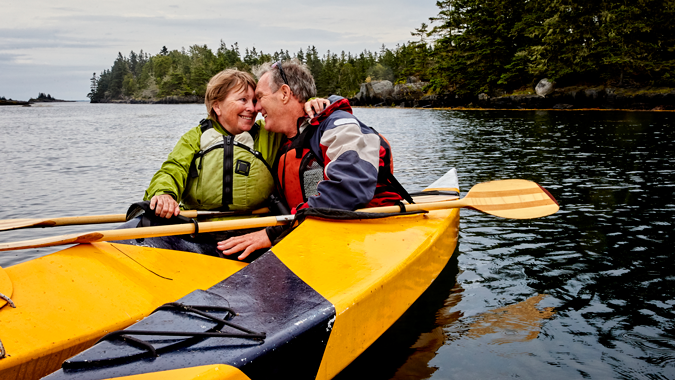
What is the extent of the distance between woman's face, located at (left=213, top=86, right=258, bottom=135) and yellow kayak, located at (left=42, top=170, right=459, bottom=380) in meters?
1.06

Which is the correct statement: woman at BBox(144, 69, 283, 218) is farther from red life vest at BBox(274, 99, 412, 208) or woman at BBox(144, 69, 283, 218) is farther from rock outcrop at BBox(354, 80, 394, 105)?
rock outcrop at BBox(354, 80, 394, 105)

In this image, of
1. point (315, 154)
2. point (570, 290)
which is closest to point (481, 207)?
point (570, 290)

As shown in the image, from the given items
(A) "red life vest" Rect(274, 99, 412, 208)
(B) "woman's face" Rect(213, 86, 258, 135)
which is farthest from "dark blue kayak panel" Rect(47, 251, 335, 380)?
(B) "woman's face" Rect(213, 86, 258, 135)

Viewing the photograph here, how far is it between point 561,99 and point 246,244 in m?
33.4

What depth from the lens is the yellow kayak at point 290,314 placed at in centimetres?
170

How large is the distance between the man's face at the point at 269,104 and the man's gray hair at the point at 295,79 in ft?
0.14

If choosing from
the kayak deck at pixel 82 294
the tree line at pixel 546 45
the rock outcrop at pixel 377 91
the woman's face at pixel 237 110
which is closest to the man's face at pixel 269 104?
the woman's face at pixel 237 110

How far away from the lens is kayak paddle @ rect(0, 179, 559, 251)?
8.89 ft

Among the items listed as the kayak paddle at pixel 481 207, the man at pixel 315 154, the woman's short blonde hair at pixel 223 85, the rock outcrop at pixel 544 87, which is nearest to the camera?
the kayak paddle at pixel 481 207

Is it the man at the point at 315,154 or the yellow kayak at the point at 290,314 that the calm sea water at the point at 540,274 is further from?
the man at the point at 315,154

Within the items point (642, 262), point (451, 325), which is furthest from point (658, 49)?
point (451, 325)

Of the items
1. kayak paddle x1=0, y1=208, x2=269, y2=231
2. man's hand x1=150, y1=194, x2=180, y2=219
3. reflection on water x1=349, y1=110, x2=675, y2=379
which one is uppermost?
man's hand x1=150, y1=194, x2=180, y2=219

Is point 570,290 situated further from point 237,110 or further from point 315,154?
point 237,110

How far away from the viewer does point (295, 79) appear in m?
3.44
